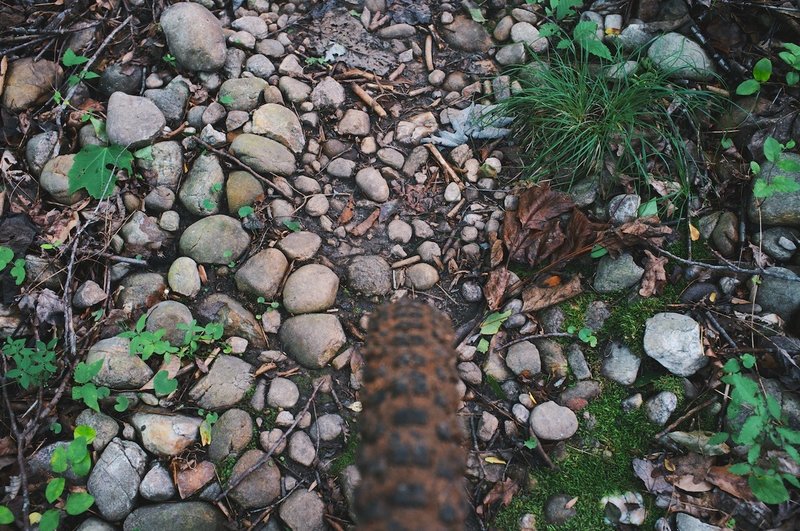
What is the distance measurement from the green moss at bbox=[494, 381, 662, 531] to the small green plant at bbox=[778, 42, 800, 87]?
199cm

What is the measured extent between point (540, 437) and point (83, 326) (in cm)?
239

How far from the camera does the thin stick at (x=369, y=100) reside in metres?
3.84

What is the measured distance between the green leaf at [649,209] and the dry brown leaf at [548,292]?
50 centimetres

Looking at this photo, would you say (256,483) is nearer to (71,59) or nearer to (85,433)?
(85,433)

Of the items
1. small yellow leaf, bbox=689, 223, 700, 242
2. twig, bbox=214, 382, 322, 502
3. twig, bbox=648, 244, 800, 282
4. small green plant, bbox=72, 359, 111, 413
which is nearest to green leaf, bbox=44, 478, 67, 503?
small green plant, bbox=72, 359, 111, 413

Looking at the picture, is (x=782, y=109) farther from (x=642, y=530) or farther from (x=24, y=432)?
(x=24, y=432)

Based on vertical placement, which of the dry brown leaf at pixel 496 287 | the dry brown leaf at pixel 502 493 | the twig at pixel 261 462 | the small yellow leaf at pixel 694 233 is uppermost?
the small yellow leaf at pixel 694 233

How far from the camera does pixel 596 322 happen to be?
3.12m

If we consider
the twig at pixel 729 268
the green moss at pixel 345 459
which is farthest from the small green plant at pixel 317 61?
the green moss at pixel 345 459

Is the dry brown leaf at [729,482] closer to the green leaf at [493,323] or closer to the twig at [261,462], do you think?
the green leaf at [493,323]

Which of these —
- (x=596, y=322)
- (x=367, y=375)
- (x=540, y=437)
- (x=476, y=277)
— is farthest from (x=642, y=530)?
(x=367, y=375)

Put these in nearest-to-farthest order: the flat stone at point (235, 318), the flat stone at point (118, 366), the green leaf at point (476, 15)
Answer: the flat stone at point (118, 366)
the flat stone at point (235, 318)
the green leaf at point (476, 15)

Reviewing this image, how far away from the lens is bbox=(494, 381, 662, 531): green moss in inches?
106

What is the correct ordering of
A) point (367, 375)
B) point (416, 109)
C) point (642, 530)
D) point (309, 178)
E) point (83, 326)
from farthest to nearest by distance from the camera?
point (416, 109), point (309, 178), point (83, 326), point (642, 530), point (367, 375)
